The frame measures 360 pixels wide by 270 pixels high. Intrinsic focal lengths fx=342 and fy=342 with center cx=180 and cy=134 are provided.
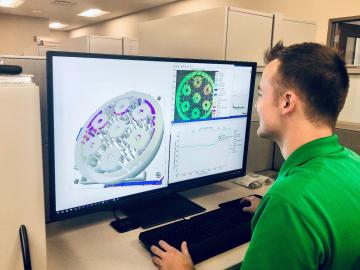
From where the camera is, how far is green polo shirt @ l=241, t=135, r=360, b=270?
0.62 m

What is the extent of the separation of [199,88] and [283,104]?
1.28 feet

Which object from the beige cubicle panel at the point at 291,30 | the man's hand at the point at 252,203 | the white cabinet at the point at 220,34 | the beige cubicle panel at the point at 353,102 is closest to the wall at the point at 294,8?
the beige cubicle panel at the point at 291,30

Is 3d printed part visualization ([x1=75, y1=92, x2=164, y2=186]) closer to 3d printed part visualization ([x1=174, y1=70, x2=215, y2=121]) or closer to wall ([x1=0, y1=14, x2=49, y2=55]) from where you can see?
3d printed part visualization ([x1=174, y1=70, x2=215, y2=121])

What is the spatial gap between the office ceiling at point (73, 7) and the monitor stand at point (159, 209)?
6397 mm

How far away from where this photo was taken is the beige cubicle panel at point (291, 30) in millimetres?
1519

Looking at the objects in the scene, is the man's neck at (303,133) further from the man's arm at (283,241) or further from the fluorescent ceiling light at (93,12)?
the fluorescent ceiling light at (93,12)

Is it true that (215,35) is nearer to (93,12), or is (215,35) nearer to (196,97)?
(196,97)

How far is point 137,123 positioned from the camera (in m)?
1.00

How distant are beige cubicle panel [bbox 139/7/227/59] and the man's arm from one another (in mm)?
816

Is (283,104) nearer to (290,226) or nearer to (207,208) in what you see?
(290,226)

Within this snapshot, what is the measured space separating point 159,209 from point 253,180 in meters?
0.49

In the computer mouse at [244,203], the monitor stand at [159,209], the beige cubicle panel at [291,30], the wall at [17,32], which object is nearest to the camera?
the monitor stand at [159,209]

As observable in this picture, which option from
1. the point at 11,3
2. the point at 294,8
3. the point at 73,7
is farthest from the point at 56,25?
the point at 294,8

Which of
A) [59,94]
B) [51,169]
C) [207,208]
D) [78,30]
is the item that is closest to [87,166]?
[51,169]
